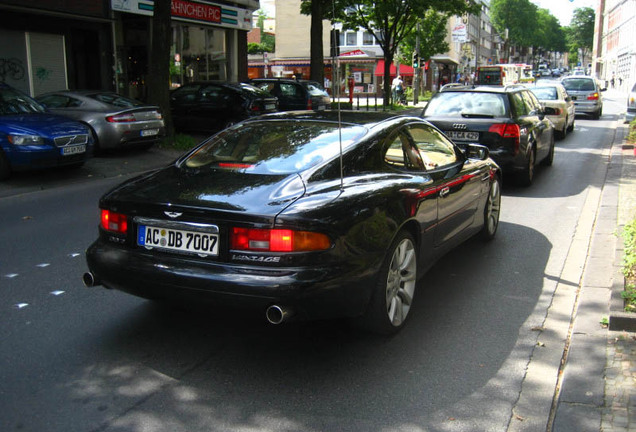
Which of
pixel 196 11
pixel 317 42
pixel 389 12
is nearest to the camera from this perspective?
pixel 317 42

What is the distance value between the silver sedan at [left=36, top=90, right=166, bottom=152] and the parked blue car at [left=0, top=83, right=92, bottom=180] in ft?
5.77

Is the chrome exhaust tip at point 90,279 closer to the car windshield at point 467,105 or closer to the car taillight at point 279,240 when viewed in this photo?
the car taillight at point 279,240

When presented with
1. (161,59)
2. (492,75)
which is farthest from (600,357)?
(492,75)

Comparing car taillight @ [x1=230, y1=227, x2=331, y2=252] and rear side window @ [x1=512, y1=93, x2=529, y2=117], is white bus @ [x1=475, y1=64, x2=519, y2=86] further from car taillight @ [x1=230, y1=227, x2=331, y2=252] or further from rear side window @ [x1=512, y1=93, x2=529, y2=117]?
car taillight @ [x1=230, y1=227, x2=331, y2=252]

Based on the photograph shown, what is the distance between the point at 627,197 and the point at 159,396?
747 cm

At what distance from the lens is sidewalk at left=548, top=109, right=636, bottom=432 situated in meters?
Result: 3.19

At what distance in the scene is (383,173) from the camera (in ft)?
14.4

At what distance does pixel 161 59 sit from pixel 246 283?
12386 mm

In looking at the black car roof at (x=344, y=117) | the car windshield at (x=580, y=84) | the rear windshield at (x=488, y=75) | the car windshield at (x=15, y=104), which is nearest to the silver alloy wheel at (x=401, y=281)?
the black car roof at (x=344, y=117)

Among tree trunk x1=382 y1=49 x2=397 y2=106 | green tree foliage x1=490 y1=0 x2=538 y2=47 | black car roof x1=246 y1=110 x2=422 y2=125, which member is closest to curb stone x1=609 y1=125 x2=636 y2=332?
black car roof x1=246 y1=110 x2=422 y2=125

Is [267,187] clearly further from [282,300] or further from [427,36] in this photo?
[427,36]

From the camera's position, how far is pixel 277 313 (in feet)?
11.3

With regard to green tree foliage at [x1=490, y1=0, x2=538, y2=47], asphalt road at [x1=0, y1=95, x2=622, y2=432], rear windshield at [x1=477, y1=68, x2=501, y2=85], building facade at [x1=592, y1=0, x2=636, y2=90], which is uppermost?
green tree foliage at [x1=490, y1=0, x2=538, y2=47]

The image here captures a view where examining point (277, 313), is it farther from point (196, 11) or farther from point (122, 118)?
point (196, 11)
